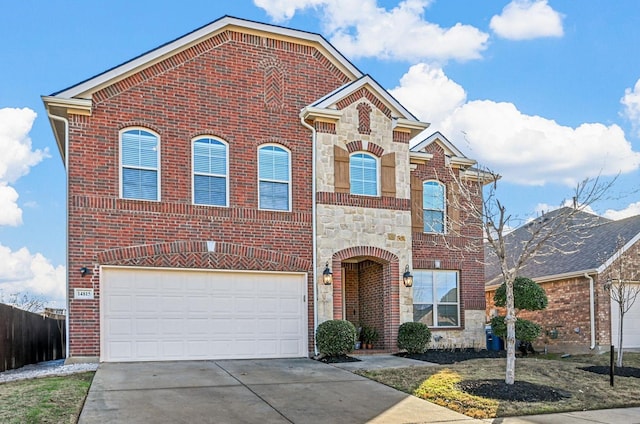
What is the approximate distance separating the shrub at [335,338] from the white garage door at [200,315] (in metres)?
0.95

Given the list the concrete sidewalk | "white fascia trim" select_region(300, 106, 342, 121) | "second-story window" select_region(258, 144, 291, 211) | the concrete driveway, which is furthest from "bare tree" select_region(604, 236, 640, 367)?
the concrete driveway

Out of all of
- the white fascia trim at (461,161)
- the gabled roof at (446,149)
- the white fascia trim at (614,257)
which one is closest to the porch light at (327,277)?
the gabled roof at (446,149)

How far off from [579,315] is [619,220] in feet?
16.3

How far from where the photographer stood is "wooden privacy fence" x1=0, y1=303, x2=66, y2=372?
14.1 meters

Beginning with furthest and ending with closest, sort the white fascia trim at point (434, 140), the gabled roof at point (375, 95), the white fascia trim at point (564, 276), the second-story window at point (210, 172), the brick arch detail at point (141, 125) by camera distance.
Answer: the white fascia trim at point (434, 140)
the white fascia trim at point (564, 276)
the gabled roof at point (375, 95)
the second-story window at point (210, 172)
the brick arch detail at point (141, 125)

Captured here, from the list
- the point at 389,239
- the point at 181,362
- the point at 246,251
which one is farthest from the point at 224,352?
the point at 389,239

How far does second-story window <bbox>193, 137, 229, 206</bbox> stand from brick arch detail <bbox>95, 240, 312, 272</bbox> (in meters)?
1.15

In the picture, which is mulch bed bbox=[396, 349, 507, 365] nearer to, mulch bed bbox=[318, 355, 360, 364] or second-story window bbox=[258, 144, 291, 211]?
mulch bed bbox=[318, 355, 360, 364]

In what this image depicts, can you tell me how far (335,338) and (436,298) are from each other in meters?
4.96

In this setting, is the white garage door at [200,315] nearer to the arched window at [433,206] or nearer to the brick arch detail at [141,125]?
the brick arch detail at [141,125]

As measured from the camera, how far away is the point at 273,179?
16641 millimetres

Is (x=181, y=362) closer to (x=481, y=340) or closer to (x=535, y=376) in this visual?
(x=535, y=376)

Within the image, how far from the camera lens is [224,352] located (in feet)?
51.1

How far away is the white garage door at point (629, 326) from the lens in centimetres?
1938
